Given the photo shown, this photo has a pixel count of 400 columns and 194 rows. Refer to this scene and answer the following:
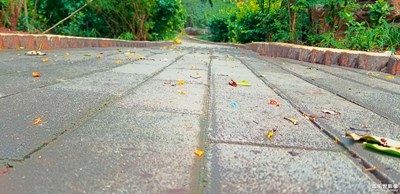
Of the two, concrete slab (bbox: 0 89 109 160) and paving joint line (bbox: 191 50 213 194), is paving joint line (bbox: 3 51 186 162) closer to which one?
concrete slab (bbox: 0 89 109 160)

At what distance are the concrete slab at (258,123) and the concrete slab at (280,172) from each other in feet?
0.23

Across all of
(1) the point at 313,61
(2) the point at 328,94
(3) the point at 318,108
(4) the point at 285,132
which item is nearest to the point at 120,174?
(4) the point at 285,132

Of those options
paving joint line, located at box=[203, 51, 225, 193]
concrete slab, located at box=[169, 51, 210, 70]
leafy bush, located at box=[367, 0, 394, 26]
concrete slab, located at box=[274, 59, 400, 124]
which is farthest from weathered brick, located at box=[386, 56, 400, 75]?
paving joint line, located at box=[203, 51, 225, 193]

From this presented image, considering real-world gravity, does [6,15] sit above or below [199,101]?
above

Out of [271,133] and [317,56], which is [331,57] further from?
[271,133]

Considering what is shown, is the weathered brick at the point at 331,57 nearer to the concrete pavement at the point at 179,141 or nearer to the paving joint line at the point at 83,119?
the concrete pavement at the point at 179,141

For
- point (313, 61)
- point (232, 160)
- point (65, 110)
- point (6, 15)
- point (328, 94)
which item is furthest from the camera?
point (6, 15)

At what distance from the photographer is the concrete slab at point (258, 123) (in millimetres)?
1032

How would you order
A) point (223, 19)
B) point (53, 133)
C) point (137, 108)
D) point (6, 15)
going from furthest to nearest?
1. point (223, 19)
2. point (6, 15)
3. point (137, 108)
4. point (53, 133)

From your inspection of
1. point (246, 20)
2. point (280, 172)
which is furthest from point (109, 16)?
point (280, 172)

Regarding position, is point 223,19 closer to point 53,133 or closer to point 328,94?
point 328,94

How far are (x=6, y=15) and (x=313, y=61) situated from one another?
439cm

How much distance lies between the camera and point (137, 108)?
1.36m

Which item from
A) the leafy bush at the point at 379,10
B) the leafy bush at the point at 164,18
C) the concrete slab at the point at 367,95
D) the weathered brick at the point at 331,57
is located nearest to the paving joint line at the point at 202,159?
the concrete slab at the point at 367,95
